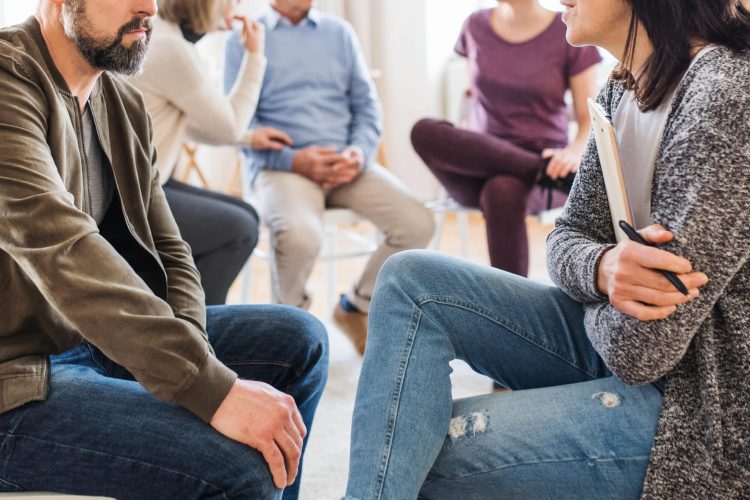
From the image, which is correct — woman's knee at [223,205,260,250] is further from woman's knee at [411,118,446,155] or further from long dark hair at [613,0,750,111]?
long dark hair at [613,0,750,111]

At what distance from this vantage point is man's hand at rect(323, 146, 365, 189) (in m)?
2.58

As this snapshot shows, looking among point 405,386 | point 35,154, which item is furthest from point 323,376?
point 35,154

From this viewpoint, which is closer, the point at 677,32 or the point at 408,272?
the point at 677,32

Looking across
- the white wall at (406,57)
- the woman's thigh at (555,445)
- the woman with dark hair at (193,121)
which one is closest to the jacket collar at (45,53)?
the woman's thigh at (555,445)

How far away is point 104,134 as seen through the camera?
4.11ft

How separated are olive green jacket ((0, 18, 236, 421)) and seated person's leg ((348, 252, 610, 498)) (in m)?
0.20

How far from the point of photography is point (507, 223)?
2.32 meters

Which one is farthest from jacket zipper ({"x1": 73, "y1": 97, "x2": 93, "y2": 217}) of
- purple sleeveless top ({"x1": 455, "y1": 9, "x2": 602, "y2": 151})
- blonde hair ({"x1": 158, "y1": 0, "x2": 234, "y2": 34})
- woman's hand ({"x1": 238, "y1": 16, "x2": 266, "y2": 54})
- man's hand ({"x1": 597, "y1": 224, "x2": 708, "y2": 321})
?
purple sleeveless top ({"x1": 455, "y1": 9, "x2": 602, "y2": 151})

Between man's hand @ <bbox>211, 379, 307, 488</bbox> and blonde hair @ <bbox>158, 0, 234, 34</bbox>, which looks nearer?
man's hand @ <bbox>211, 379, 307, 488</bbox>

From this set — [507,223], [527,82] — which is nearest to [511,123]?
[527,82]

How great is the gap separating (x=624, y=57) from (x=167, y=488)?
78 centimetres

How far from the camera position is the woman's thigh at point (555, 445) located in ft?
3.20

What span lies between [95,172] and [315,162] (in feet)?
4.37

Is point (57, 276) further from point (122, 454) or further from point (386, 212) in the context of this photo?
point (386, 212)
